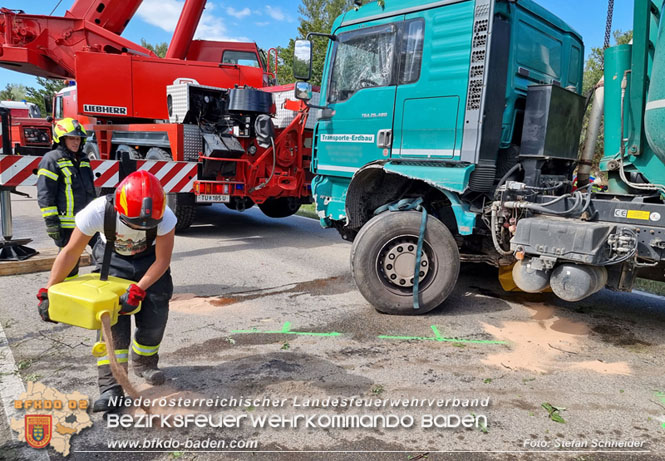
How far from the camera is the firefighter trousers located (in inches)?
111

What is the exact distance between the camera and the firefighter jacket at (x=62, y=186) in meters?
4.23

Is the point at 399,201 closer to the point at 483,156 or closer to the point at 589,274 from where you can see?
the point at 483,156

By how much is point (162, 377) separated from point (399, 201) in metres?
2.74

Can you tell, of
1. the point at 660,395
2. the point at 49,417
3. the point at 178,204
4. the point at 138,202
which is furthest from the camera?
the point at 178,204

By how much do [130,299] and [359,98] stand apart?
3.36 metres

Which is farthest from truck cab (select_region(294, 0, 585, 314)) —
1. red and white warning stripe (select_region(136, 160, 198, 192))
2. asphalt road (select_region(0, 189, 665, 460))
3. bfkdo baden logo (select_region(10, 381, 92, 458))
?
red and white warning stripe (select_region(136, 160, 198, 192))

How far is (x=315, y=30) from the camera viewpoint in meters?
24.9

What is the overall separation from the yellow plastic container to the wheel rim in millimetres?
2589

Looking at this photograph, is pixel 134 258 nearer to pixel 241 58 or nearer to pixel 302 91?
pixel 302 91

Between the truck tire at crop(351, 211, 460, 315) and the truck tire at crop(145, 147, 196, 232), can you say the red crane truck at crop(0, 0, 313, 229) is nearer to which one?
the truck tire at crop(145, 147, 196, 232)

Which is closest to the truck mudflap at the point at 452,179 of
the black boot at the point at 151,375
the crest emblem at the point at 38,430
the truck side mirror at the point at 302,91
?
the truck side mirror at the point at 302,91

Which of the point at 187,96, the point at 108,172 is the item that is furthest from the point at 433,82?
the point at 108,172

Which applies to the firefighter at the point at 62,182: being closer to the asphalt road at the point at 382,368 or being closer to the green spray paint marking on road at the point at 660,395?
the asphalt road at the point at 382,368

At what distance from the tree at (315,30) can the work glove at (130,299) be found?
10.7 meters
